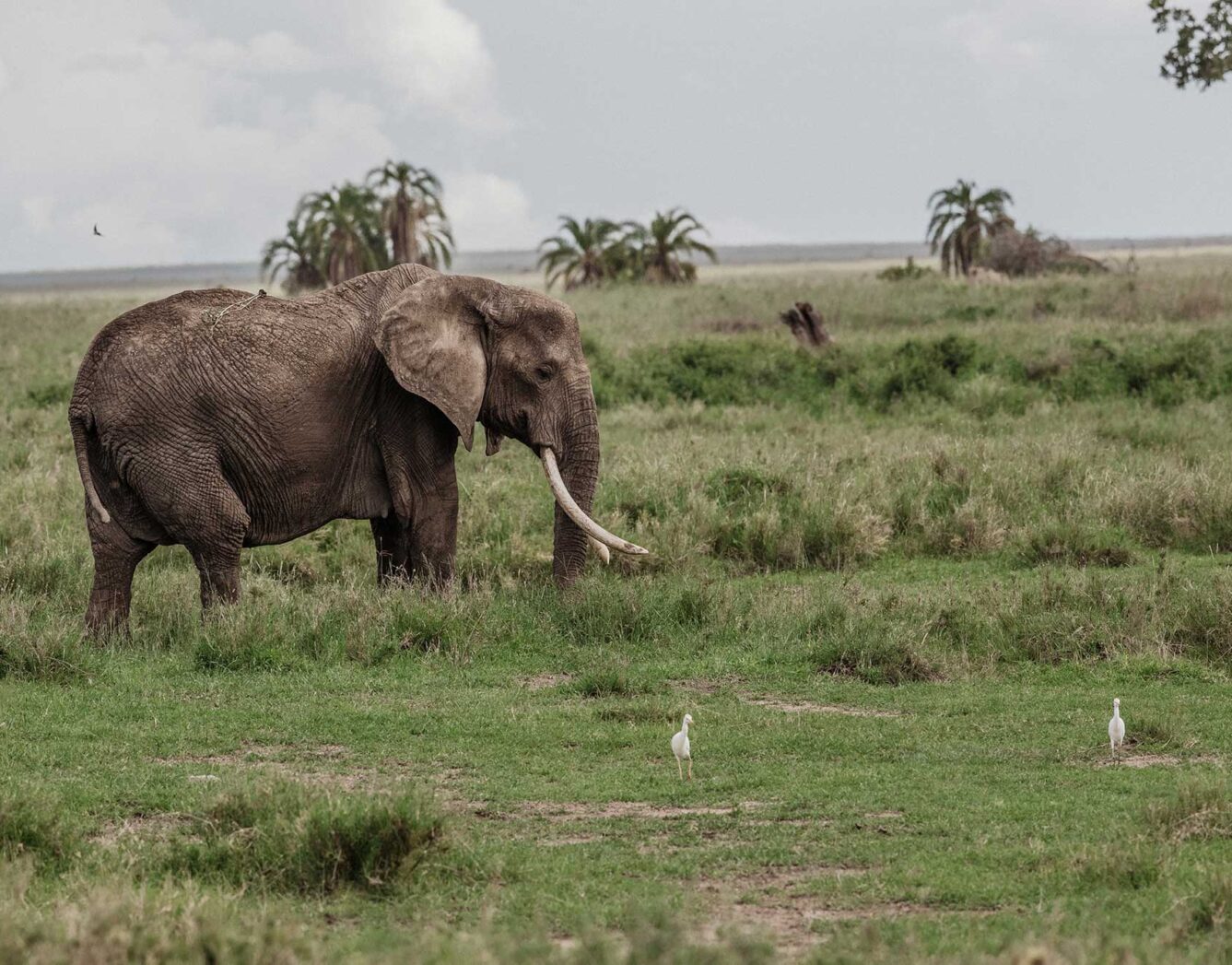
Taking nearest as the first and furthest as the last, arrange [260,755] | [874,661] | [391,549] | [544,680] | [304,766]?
1. [304,766]
2. [260,755]
3. [544,680]
4. [874,661]
5. [391,549]

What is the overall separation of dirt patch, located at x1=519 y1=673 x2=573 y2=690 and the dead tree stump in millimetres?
15365

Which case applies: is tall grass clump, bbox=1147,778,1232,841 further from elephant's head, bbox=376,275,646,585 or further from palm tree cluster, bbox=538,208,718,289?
palm tree cluster, bbox=538,208,718,289

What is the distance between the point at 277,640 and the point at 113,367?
2099mm

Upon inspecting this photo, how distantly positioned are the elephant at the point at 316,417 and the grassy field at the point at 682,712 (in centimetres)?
56

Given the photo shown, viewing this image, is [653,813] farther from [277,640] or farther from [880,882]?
[277,640]

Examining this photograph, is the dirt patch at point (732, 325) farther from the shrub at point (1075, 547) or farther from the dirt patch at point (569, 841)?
the dirt patch at point (569, 841)

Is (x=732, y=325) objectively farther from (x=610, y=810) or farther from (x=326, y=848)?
(x=326, y=848)

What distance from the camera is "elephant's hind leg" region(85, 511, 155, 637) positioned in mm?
11586

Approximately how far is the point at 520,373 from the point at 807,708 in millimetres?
3395

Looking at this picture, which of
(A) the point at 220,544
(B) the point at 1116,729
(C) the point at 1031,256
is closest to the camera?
(B) the point at 1116,729

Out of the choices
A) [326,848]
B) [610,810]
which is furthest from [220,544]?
[326,848]

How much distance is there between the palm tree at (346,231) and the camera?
162 feet

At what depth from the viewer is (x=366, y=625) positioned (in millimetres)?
11422

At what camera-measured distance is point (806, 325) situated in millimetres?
25969
